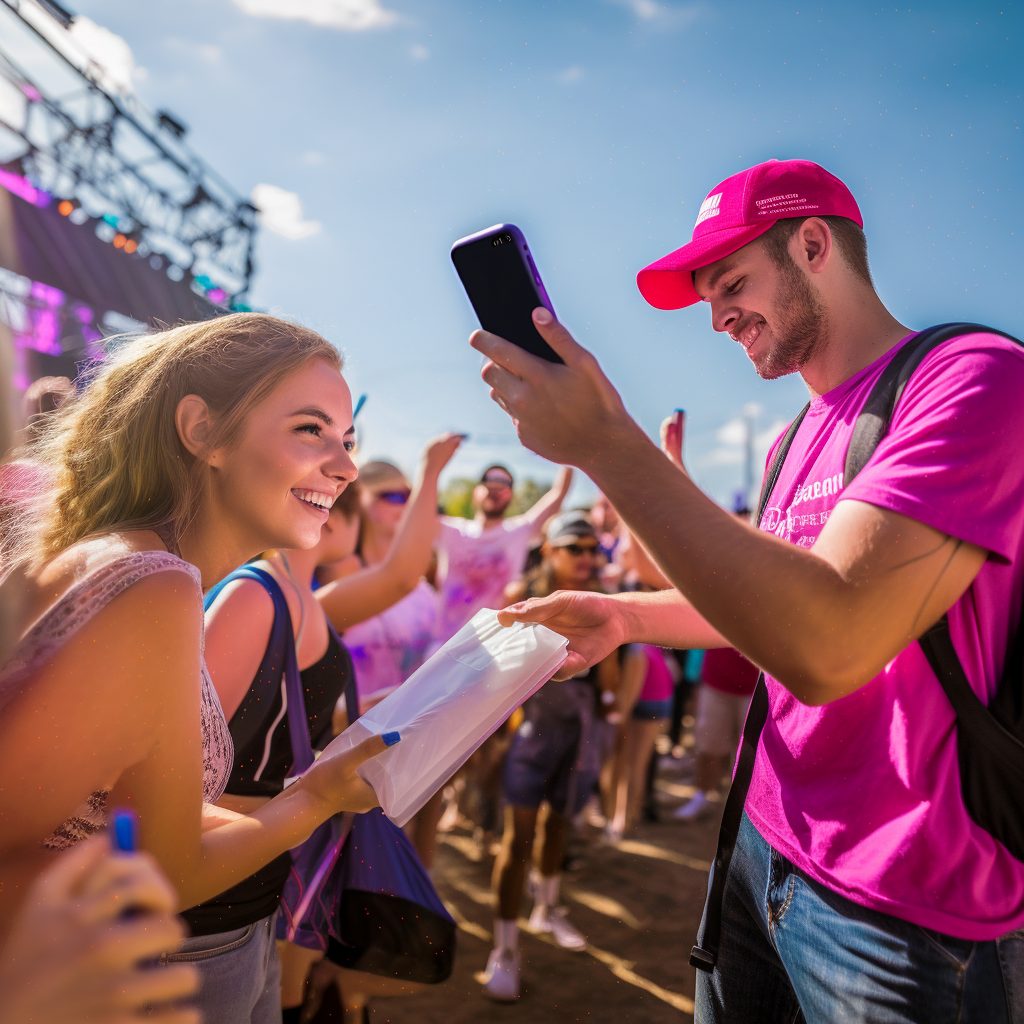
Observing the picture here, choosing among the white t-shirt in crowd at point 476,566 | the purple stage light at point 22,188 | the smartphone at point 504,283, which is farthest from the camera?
the purple stage light at point 22,188

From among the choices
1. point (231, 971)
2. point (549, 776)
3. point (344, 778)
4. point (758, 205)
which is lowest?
point (549, 776)

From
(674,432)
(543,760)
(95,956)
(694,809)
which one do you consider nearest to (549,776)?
(543,760)

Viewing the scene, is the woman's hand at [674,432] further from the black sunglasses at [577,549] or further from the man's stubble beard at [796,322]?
the black sunglasses at [577,549]

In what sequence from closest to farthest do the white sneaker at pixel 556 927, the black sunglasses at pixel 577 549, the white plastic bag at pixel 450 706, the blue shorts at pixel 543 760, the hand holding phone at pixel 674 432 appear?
the white plastic bag at pixel 450 706 → the hand holding phone at pixel 674 432 → the blue shorts at pixel 543 760 → the white sneaker at pixel 556 927 → the black sunglasses at pixel 577 549

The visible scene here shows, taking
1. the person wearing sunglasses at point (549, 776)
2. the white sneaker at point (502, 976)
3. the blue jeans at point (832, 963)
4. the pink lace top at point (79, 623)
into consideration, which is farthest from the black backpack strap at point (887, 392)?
the white sneaker at point (502, 976)

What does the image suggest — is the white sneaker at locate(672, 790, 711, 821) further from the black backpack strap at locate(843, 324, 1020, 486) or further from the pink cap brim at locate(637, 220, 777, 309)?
the black backpack strap at locate(843, 324, 1020, 486)

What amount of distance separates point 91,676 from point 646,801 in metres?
6.25

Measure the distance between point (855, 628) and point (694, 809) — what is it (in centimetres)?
618

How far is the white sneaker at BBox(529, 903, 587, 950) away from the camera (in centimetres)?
433

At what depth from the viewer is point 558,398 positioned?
114cm

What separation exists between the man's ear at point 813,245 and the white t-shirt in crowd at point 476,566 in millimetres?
3786

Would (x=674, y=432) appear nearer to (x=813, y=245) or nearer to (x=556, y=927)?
(x=813, y=245)

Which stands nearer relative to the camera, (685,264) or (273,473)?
(273,473)

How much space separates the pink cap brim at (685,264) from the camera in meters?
1.69
